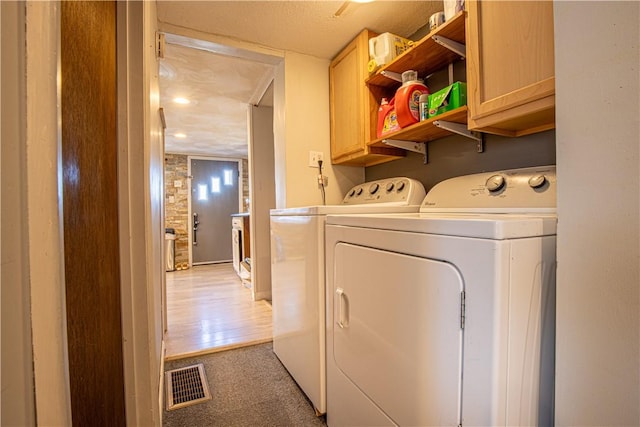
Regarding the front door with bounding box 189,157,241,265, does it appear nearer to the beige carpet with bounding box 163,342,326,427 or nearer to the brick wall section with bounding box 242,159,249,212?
the brick wall section with bounding box 242,159,249,212

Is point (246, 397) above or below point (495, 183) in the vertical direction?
below

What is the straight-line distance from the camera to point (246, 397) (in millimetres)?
1539

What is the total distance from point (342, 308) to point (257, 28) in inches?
71.0

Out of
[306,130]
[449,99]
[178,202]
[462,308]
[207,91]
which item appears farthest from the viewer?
[178,202]

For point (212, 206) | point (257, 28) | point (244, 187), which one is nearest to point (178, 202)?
point (212, 206)

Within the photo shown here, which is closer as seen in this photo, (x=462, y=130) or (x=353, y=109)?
(x=462, y=130)

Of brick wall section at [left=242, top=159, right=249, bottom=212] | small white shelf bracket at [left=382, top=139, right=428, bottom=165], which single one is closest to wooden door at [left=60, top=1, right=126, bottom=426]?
small white shelf bracket at [left=382, top=139, right=428, bottom=165]

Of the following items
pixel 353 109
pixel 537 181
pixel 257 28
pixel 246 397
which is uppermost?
pixel 257 28

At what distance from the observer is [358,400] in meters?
1.08

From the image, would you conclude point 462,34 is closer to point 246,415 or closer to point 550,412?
point 550,412

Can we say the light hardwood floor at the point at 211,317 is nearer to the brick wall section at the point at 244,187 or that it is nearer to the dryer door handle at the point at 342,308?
the dryer door handle at the point at 342,308

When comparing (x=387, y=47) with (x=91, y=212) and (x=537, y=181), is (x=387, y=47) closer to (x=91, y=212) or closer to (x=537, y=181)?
(x=537, y=181)

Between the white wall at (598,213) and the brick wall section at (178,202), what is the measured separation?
5815mm

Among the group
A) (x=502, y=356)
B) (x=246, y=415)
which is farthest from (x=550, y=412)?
(x=246, y=415)
